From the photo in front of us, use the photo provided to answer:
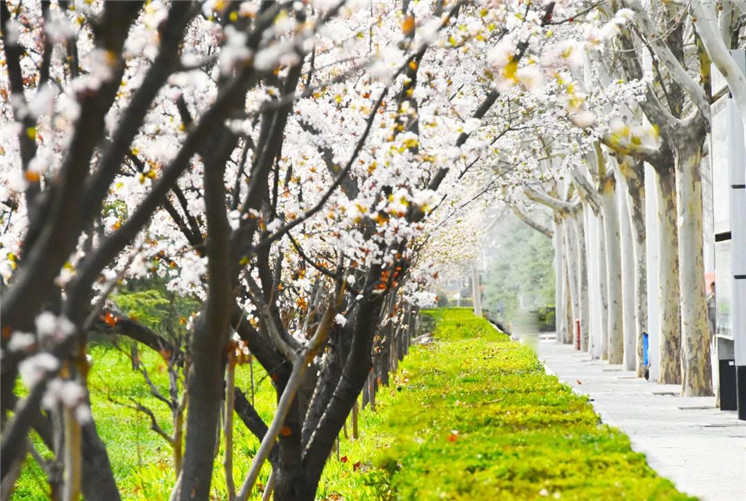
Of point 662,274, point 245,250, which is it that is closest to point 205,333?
point 245,250

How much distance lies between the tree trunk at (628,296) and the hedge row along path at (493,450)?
28.9 ft

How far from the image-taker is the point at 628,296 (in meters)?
24.1

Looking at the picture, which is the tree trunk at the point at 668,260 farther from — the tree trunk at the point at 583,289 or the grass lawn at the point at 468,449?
the tree trunk at the point at 583,289

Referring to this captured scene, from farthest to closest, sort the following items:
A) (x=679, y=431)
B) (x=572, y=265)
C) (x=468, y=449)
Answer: (x=572, y=265)
(x=679, y=431)
(x=468, y=449)

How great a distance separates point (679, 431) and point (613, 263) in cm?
1325

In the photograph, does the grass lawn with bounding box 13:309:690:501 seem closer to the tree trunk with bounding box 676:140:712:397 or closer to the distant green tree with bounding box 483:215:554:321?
the tree trunk with bounding box 676:140:712:397

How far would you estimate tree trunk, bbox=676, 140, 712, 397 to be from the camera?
55.6 feet

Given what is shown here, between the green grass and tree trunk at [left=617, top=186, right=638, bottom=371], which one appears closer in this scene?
the green grass

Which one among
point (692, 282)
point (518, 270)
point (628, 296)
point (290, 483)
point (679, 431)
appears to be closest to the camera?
point (290, 483)

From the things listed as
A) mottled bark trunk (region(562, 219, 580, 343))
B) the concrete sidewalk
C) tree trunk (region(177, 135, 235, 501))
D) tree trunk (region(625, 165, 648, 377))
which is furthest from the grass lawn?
mottled bark trunk (region(562, 219, 580, 343))

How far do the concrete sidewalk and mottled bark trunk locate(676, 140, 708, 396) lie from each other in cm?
→ 36

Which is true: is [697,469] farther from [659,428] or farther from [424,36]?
[424,36]

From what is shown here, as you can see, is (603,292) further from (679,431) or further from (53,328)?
(53,328)

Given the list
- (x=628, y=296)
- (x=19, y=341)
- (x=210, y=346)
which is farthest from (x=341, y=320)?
(x=628, y=296)
